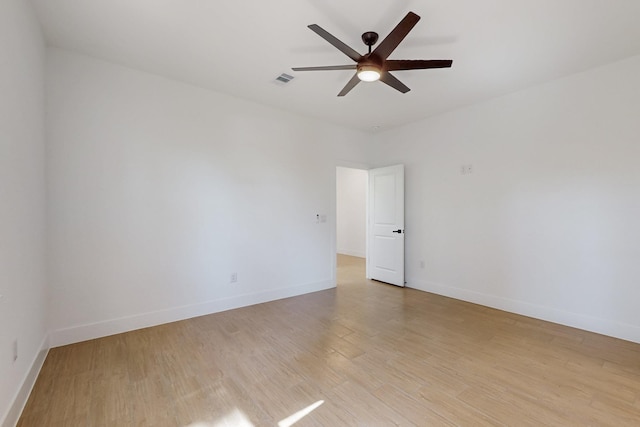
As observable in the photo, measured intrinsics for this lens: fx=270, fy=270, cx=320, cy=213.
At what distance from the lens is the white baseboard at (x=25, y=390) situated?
1.65 meters

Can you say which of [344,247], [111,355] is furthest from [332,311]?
[344,247]

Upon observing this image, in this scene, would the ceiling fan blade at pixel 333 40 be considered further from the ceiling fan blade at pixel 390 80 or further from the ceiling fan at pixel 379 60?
the ceiling fan blade at pixel 390 80

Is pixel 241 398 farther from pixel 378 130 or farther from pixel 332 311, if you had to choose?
pixel 378 130

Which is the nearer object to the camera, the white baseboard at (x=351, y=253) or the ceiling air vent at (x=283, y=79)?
the ceiling air vent at (x=283, y=79)

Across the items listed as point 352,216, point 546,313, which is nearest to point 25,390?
point 546,313

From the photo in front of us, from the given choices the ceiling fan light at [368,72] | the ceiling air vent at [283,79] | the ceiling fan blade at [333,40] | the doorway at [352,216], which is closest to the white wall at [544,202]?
the ceiling fan light at [368,72]

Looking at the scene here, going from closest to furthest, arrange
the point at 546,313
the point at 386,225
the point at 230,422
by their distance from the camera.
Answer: the point at 230,422 < the point at 546,313 < the point at 386,225

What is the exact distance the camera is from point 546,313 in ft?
11.1

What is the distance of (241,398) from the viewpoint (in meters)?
1.97

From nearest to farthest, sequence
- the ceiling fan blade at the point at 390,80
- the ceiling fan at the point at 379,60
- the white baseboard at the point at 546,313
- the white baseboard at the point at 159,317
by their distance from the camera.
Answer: the ceiling fan at the point at 379,60
the ceiling fan blade at the point at 390,80
the white baseboard at the point at 159,317
the white baseboard at the point at 546,313

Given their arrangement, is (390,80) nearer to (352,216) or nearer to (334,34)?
(334,34)

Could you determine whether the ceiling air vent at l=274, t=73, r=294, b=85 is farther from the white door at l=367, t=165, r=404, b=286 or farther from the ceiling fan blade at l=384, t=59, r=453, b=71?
the white door at l=367, t=165, r=404, b=286

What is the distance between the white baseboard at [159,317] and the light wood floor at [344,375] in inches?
4.3

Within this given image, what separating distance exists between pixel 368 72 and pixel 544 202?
113 inches
